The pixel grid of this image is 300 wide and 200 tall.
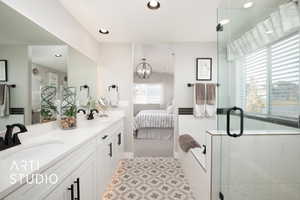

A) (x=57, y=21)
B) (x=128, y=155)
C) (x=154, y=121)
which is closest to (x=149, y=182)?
(x=128, y=155)

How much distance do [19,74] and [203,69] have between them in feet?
9.43

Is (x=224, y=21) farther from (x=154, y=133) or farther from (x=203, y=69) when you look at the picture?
(x=154, y=133)

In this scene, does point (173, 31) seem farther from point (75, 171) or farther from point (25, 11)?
point (75, 171)

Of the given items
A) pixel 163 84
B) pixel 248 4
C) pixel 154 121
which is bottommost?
pixel 154 121

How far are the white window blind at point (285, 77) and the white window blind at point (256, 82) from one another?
0.06m

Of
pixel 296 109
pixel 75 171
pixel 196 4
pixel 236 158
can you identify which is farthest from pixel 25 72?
pixel 296 109

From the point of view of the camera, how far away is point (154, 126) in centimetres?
461

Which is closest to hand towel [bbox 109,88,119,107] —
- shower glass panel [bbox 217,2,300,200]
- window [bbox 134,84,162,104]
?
shower glass panel [bbox 217,2,300,200]

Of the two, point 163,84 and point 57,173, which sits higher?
point 163,84

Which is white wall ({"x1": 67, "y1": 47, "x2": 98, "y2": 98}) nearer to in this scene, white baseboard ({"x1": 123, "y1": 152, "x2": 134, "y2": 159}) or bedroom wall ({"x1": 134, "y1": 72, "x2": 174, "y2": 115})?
white baseboard ({"x1": 123, "y1": 152, "x2": 134, "y2": 159})

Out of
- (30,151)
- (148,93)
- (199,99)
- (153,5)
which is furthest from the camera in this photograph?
(148,93)

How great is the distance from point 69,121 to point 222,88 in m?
1.74

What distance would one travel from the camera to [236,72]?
160 cm

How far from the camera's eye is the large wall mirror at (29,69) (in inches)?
46.8
